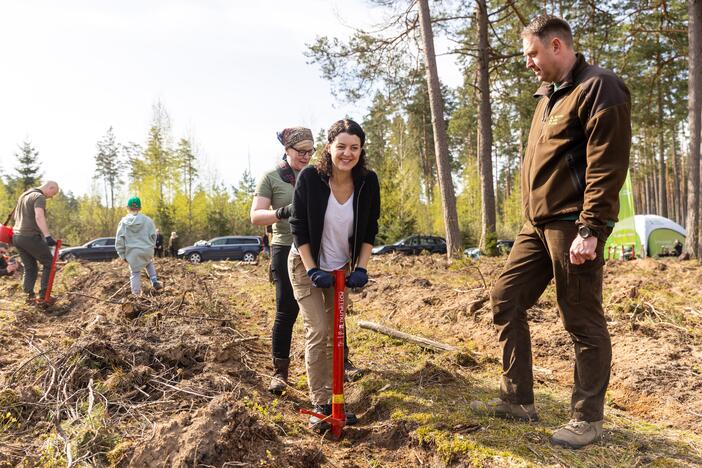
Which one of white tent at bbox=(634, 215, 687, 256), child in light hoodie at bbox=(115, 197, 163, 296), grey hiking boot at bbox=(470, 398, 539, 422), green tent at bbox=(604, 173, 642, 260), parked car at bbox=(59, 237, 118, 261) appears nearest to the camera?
grey hiking boot at bbox=(470, 398, 539, 422)

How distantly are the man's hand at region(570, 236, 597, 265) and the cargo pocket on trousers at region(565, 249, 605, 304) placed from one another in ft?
0.24

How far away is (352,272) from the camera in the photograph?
3254mm

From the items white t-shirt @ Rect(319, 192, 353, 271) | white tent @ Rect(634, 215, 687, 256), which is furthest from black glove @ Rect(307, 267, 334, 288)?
white tent @ Rect(634, 215, 687, 256)

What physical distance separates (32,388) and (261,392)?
150 cm

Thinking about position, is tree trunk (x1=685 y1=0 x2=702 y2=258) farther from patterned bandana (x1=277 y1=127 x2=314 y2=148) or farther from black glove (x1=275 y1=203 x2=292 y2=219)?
black glove (x1=275 y1=203 x2=292 y2=219)

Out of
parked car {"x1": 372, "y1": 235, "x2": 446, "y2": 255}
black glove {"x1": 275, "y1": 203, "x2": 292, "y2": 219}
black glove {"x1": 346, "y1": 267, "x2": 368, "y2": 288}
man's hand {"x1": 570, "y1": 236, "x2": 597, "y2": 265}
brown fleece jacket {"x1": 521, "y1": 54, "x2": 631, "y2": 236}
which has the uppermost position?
brown fleece jacket {"x1": 521, "y1": 54, "x2": 631, "y2": 236}

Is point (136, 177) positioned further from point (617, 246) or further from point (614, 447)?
point (614, 447)

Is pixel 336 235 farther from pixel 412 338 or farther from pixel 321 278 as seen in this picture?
pixel 412 338

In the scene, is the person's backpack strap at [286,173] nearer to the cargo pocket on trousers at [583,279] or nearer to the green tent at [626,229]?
the cargo pocket on trousers at [583,279]

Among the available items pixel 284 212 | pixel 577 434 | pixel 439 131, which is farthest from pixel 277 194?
pixel 439 131

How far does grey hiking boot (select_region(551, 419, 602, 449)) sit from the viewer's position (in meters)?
2.56

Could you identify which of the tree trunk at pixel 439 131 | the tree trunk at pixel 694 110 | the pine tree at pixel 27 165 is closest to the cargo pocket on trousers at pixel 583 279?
the tree trunk at pixel 439 131

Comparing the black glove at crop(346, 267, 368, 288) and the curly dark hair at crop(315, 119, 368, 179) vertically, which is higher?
the curly dark hair at crop(315, 119, 368, 179)

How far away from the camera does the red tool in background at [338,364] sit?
313cm
